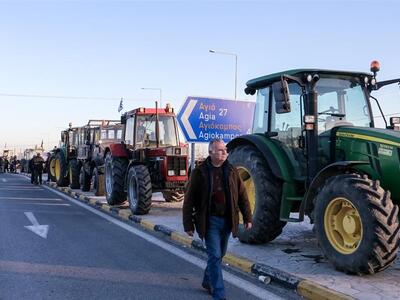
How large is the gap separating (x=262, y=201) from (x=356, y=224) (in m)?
1.70

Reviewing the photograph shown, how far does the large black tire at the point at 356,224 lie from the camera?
5500mm

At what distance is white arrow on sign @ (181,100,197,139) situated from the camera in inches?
431

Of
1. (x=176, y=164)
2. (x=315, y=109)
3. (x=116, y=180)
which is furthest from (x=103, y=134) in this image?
(x=315, y=109)

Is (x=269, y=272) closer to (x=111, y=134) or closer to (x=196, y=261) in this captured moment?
(x=196, y=261)

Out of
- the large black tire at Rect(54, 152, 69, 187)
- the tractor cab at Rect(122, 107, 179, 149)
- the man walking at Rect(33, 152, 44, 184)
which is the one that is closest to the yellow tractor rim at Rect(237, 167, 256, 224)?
the tractor cab at Rect(122, 107, 179, 149)

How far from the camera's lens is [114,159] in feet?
45.4

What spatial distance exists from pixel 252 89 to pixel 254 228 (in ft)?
7.95

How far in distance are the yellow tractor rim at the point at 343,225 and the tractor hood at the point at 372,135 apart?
34.7 inches

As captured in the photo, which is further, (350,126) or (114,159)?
(114,159)

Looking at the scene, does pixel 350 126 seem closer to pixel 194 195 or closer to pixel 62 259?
pixel 194 195

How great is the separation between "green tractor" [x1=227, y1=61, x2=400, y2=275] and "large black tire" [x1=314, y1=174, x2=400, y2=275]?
10 mm

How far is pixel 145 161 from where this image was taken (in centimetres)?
1294

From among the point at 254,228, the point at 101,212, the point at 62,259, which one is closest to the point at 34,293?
the point at 62,259

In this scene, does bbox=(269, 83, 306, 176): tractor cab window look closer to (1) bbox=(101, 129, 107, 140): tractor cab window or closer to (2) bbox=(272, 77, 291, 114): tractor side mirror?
(2) bbox=(272, 77, 291, 114): tractor side mirror
